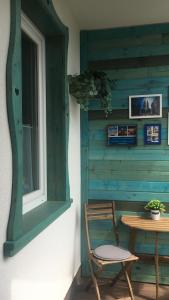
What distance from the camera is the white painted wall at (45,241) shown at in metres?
1.44

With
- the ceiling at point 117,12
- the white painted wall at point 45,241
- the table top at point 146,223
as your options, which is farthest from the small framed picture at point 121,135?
the ceiling at point 117,12

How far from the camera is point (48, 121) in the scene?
7.96ft

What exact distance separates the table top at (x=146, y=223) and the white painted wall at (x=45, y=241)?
524mm

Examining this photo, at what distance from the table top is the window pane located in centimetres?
100

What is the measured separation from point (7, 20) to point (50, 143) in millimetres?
1125

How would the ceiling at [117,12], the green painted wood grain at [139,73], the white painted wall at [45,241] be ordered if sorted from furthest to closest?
1. the green painted wood grain at [139,73]
2. the ceiling at [117,12]
3. the white painted wall at [45,241]

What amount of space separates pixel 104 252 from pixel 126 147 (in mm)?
1049

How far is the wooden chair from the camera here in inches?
98.0

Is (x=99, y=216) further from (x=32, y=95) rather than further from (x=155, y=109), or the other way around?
(x=32, y=95)

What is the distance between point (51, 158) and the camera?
7.95 ft

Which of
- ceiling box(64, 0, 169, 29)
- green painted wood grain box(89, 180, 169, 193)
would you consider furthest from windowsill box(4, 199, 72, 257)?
ceiling box(64, 0, 169, 29)

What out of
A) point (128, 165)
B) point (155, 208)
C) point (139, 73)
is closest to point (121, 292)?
point (155, 208)

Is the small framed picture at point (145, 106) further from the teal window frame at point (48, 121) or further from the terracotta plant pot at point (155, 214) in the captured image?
the terracotta plant pot at point (155, 214)

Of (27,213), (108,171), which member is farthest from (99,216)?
(27,213)
